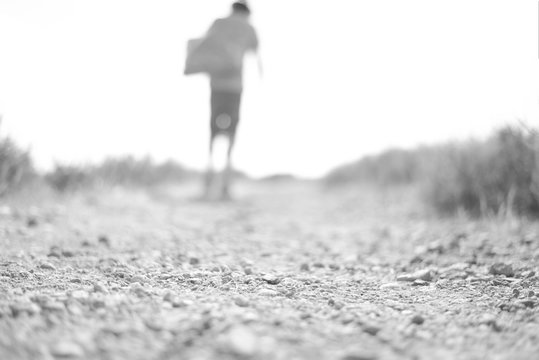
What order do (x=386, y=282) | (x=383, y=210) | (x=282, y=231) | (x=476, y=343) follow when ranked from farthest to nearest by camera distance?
(x=383, y=210) < (x=282, y=231) < (x=386, y=282) < (x=476, y=343)

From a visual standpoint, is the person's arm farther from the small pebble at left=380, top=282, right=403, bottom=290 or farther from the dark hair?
the small pebble at left=380, top=282, right=403, bottom=290

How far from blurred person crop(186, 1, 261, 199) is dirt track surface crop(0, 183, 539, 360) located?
8.51ft

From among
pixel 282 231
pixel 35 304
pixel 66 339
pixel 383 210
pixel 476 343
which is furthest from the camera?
pixel 383 210

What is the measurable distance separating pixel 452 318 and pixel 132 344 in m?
1.04

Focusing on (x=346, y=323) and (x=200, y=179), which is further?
(x=200, y=179)

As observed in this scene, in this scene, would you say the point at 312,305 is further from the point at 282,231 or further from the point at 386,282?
the point at 282,231

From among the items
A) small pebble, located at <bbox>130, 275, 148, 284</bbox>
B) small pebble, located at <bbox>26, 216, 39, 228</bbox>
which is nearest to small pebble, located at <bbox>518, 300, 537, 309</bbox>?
small pebble, located at <bbox>130, 275, 148, 284</bbox>

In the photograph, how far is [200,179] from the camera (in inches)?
416

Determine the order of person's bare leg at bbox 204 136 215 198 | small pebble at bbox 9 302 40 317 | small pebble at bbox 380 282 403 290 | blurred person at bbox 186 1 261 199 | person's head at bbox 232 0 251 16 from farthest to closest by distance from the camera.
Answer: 1. person's bare leg at bbox 204 136 215 198
2. person's head at bbox 232 0 251 16
3. blurred person at bbox 186 1 261 199
4. small pebble at bbox 380 282 403 290
5. small pebble at bbox 9 302 40 317

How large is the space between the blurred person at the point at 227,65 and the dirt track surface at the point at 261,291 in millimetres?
2594

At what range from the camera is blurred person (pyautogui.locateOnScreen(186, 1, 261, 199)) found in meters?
5.27

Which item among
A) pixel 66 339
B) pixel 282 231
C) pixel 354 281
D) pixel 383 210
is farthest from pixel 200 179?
pixel 66 339

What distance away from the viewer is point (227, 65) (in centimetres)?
537

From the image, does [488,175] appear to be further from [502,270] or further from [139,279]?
[139,279]
